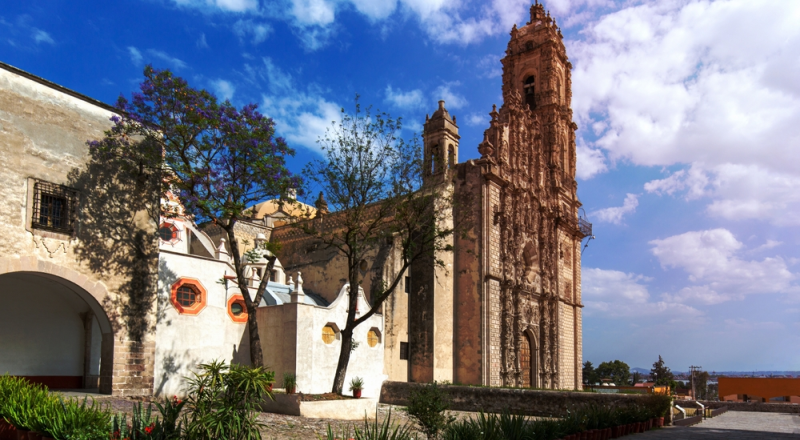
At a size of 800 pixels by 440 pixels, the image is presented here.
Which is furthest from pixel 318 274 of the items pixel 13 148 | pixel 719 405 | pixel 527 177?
pixel 719 405

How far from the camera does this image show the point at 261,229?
105 feet

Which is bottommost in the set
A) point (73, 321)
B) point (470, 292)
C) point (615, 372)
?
point (615, 372)

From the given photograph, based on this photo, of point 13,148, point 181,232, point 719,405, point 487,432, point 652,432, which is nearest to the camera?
point 487,432

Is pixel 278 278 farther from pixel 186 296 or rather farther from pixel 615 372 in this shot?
pixel 615 372

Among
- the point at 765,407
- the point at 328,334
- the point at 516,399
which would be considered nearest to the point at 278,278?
the point at 328,334

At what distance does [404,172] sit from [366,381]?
7898mm

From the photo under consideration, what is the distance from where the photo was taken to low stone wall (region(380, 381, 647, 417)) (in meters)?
18.5

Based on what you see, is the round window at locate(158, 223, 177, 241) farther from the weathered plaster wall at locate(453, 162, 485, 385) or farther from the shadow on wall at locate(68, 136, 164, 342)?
the weathered plaster wall at locate(453, 162, 485, 385)

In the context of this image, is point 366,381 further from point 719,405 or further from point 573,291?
point 719,405

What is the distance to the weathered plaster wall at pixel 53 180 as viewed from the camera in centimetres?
1379

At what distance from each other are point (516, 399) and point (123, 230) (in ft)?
42.7

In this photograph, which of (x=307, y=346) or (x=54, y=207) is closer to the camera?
(x=54, y=207)

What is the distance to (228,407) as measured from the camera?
8.09 m

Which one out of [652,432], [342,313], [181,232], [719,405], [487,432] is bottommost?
[719,405]
